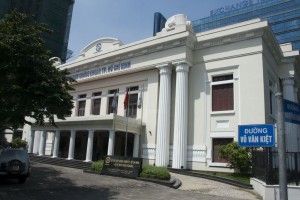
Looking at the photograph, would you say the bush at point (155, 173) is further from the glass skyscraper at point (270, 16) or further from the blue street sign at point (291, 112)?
the glass skyscraper at point (270, 16)

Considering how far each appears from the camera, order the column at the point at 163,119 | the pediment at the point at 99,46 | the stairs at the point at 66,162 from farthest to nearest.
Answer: the pediment at the point at 99,46, the stairs at the point at 66,162, the column at the point at 163,119

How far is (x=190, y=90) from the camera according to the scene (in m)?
25.8

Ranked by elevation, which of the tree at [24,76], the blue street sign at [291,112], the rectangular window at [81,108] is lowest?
the blue street sign at [291,112]

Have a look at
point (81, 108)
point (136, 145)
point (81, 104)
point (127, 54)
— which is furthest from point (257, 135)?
point (81, 104)

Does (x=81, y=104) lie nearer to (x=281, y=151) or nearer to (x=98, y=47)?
(x=98, y=47)

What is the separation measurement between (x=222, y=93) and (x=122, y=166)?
10250 millimetres

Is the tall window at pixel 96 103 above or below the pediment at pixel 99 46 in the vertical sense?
below

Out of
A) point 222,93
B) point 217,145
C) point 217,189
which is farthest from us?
point 222,93

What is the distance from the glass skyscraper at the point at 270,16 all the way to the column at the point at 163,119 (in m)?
57.1

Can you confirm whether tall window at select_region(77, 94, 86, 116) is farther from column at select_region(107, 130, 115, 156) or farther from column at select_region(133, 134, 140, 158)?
column at select_region(107, 130, 115, 156)

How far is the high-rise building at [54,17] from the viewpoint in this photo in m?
76.1

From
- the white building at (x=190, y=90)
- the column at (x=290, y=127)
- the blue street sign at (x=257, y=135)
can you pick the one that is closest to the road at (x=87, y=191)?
the blue street sign at (x=257, y=135)

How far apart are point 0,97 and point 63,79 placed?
293cm

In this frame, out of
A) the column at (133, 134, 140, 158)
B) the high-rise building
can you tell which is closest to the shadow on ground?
the column at (133, 134, 140, 158)
